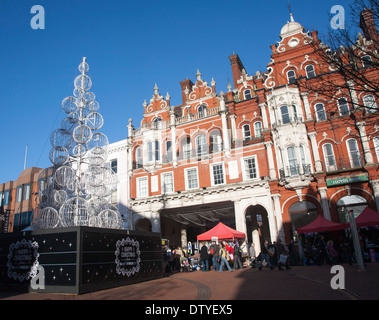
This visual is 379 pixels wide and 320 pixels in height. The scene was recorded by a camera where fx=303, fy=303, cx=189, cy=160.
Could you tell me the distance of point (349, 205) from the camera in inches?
918

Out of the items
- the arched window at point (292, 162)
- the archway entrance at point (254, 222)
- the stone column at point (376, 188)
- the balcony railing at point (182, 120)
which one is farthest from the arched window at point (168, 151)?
the stone column at point (376, 188)

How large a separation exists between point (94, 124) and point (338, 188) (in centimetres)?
1875

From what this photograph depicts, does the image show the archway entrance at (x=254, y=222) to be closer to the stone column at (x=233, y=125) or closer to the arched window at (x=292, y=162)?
the arched window at (x=292, y=162)

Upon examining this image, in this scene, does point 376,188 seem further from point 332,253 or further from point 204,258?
point 204,258

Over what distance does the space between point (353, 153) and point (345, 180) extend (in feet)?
Result: 8.54

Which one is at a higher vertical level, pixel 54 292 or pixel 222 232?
pixel 222 232

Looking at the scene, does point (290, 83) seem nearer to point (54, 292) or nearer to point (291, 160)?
point (291, 160)

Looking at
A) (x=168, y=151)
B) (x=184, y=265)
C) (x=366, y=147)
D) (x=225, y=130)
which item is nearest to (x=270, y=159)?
(x=225, y=130)

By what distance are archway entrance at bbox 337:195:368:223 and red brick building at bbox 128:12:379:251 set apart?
7cm

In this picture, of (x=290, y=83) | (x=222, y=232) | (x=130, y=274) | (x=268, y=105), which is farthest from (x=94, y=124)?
(x=290, y=83)

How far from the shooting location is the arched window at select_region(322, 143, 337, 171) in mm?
24500

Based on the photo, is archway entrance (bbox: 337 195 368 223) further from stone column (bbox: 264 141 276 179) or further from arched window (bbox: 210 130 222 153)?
arched window (bbox: 210 130 222 153)
